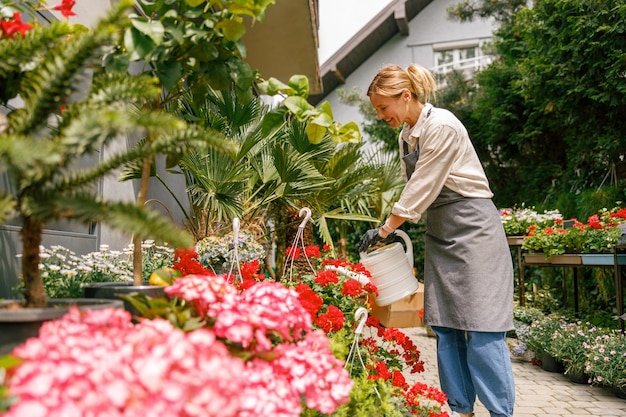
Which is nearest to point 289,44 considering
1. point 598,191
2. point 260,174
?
point 260,174

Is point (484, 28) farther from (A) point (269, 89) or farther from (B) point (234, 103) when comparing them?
(A) point (269, 89)

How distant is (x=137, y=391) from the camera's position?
0.77m

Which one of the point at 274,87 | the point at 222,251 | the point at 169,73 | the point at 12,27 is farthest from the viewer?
the point at 222,251

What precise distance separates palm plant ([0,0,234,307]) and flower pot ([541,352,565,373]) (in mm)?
4187

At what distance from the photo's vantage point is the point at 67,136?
0.99m

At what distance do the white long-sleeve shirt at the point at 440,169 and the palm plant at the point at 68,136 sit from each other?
1.40 meters

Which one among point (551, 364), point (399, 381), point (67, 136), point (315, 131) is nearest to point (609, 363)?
point (551, 364)

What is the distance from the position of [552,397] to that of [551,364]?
0.86 metres

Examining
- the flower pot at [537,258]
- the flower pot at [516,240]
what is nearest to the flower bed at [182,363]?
the flower pot at [537,258]

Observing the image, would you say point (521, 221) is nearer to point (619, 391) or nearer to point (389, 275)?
point (619, 391)

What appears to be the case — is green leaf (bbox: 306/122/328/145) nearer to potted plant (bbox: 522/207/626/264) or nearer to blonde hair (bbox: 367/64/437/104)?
blonde hair (bbox: 367/64/437/104)

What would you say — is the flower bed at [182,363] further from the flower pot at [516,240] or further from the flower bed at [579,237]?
the flower pot at [516,240]

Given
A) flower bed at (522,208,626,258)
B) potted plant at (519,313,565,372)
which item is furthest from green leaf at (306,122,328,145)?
potted plant at (519,313,565,372)

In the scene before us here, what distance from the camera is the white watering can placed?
249cm
